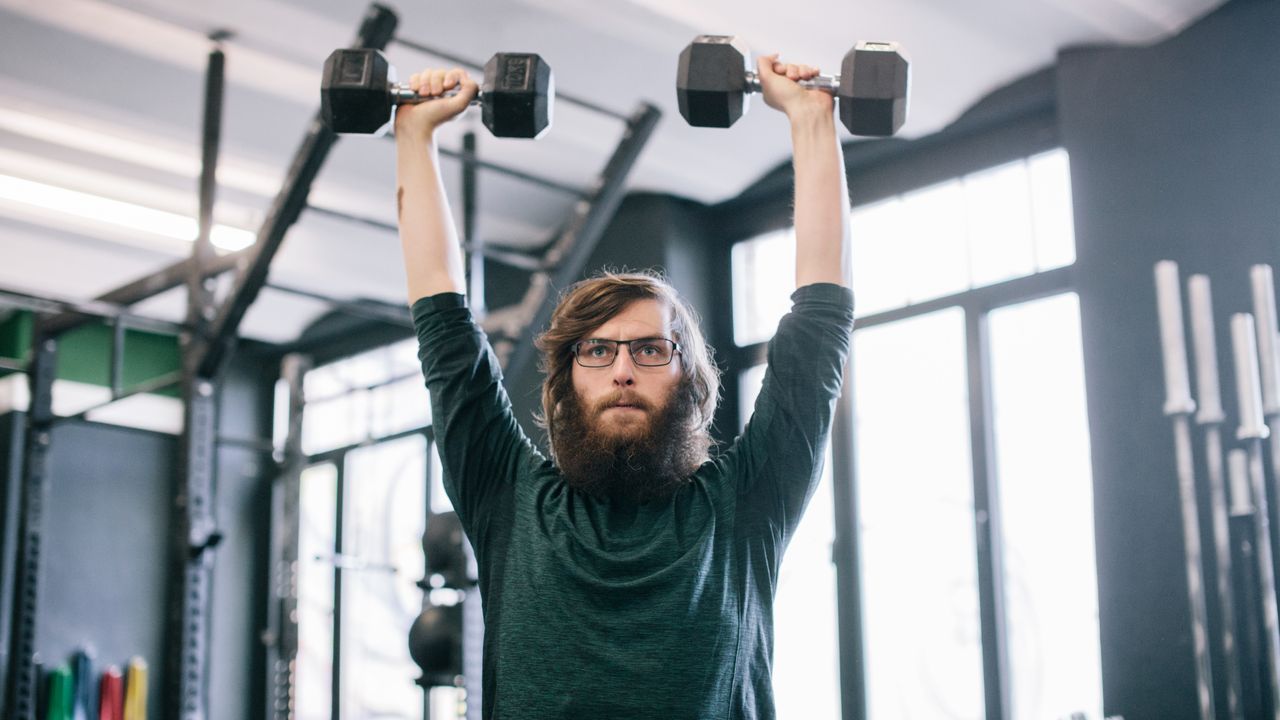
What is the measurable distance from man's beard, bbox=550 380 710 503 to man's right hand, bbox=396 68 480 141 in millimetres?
444

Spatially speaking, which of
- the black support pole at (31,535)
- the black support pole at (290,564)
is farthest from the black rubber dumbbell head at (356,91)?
the black support pole at (290,564)

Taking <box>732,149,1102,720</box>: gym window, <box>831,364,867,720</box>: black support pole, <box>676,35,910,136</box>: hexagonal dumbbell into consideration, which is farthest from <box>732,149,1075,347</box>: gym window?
<box>676,35,910,136</box>: hexagonal dumbbell

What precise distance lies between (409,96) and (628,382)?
54cm

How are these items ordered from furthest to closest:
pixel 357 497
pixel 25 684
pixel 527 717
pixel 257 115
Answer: pixel 357 497
pixel 257 115
pixel 25 684
pixel 527 717

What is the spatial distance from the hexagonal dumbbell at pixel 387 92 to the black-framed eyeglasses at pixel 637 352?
16.0 inches

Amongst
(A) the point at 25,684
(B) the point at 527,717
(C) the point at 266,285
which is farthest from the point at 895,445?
(B) the point at 527,717

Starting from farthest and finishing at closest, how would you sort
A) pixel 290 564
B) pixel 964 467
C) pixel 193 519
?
pixel 290 564
pixel 964 467
pixel 193 519

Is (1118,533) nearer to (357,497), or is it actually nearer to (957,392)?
(957,392)

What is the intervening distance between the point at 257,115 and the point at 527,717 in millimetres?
4515

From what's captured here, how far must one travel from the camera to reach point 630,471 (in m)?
1.59

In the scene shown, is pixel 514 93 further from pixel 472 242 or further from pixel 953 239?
pixel 953 239

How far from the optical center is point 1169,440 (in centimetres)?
434

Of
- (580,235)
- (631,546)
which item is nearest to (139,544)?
(580,235)

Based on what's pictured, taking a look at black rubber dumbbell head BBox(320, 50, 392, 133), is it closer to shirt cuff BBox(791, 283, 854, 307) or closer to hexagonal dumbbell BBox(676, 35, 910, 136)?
hexagonal dumbbell BBox(676, 35, 910, 136)
